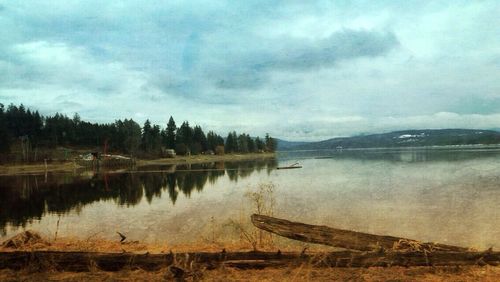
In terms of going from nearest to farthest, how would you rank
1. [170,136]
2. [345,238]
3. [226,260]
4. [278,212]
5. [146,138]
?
[226,260] → [345,238] → [278,212] → [146,138] → [170,136]

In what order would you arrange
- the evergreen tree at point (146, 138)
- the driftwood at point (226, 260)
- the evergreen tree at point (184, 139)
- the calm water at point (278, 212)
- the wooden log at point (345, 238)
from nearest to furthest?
the driftwood at point (226, 260) → the wooden log at point (345, 238) → the calm water at point (278, 212) → the evergreen tree at point (146, 138) → the evergreen tree at point (184, 139)

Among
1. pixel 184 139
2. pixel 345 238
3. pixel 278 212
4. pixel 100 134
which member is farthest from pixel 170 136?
pixel 345 238

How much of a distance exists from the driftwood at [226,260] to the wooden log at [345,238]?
0.41m

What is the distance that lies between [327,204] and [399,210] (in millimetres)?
5119

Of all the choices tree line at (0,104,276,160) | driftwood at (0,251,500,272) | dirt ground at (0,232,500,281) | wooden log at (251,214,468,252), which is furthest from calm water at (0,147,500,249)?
tree line at (0,104,276,160)

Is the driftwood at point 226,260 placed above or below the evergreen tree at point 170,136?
below

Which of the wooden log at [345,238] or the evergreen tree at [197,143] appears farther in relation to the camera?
the evergreen tree at [197,143]

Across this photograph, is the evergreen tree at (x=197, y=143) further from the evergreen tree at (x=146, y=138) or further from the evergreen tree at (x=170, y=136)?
the evergreen tree at (x=146, y=138)

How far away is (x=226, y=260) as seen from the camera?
1015cm

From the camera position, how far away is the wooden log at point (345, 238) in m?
10.6

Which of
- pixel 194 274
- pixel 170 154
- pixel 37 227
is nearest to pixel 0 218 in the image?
pixel 37 227

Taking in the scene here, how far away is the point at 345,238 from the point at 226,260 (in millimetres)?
3252

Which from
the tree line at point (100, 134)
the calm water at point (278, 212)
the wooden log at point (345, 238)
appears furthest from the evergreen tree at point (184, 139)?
the wooden log at point (345, 238)

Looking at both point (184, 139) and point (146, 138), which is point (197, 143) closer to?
point (184, 139)
